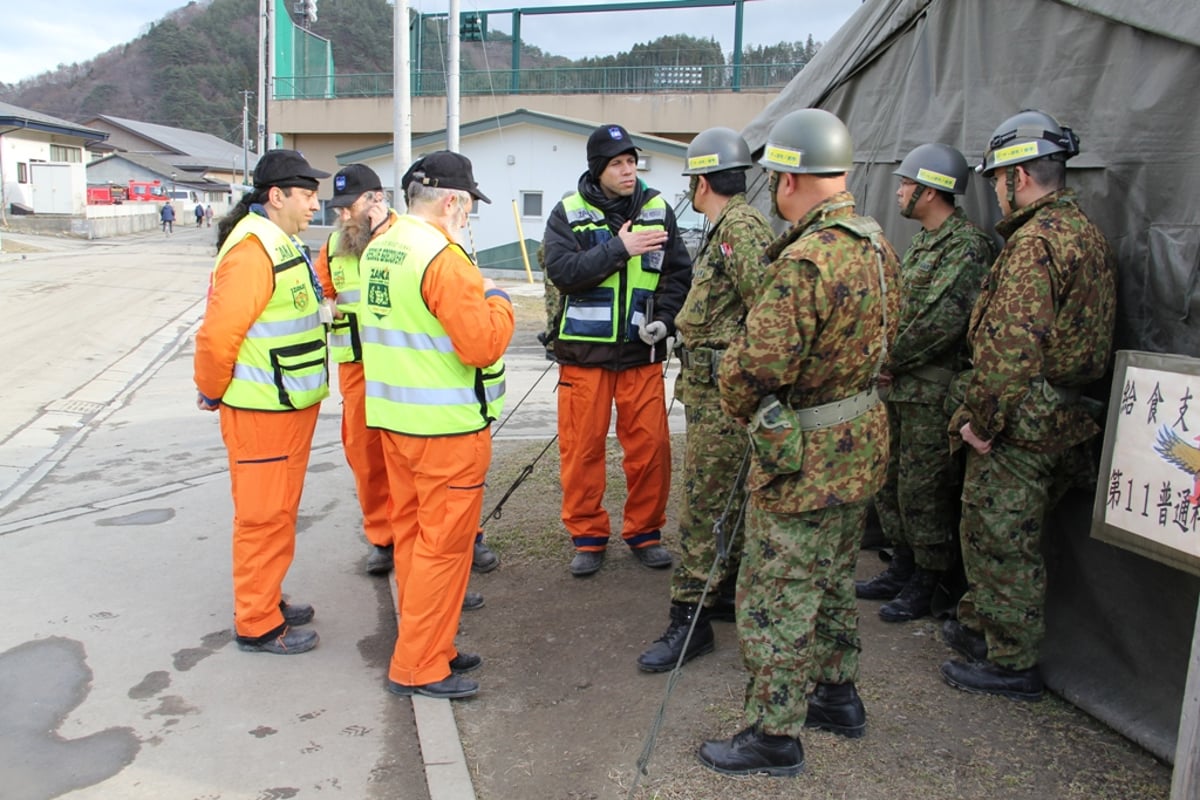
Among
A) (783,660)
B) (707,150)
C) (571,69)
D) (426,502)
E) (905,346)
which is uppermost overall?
(571,69)

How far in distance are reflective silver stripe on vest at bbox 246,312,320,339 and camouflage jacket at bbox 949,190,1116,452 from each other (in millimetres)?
2715

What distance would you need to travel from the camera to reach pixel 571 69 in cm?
3134

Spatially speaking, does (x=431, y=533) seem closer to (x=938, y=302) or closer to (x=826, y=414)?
(x=826, y=414)

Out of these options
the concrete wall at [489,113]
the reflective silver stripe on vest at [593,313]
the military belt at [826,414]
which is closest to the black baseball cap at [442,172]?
the reflective silver stripe on vest at [593,313]

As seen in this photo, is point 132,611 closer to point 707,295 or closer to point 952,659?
point 707,295

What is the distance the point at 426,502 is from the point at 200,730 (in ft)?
3.87

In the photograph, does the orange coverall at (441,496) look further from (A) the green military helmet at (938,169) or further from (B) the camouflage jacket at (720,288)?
(A) the green military helmet at (938,169)

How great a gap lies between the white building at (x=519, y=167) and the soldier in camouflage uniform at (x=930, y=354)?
20267 millimetres

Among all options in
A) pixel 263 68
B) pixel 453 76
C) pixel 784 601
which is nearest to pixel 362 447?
pixel 784 601

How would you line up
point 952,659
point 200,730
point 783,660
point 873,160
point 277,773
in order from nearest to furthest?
point 783,660 < point 277,773 < point 200,730 < point 952,659 < point 873,160

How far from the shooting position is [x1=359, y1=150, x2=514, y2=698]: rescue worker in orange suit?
3549mm

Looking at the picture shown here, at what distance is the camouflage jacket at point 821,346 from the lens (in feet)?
9.55

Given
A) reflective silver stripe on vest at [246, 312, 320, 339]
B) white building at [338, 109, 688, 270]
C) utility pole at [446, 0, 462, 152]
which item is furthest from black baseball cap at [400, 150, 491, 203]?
white building at [338, 109, 688, 270]

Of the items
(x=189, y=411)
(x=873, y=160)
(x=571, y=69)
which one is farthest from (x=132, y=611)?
(x=571, y=69)
